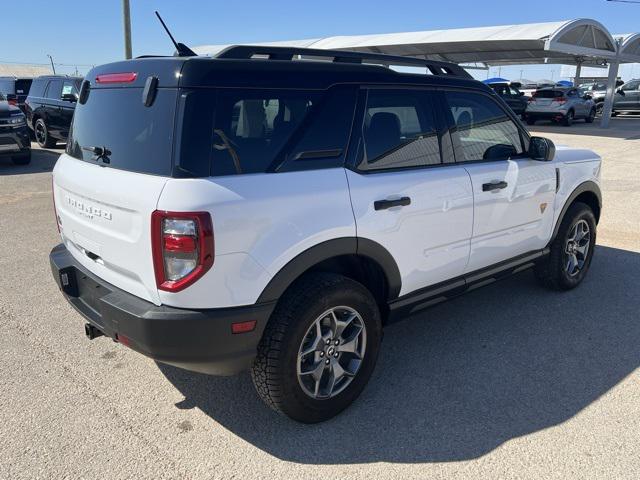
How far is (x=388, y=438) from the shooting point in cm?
271

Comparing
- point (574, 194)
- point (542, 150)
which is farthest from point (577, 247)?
point (542, 150)

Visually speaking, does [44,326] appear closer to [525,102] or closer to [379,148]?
[379,148]

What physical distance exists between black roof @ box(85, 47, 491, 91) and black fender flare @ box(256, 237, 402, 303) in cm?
82

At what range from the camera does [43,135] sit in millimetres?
14367

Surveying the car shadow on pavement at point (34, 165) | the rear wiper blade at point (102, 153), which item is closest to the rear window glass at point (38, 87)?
the car shadow on pavement at point (34, 165)

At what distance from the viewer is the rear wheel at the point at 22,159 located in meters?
11.7

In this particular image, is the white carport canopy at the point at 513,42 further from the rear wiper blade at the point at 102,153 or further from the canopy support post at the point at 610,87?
the rear wiper blade at the point at 102,153

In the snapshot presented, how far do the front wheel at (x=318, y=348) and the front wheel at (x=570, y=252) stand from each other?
85.7 inches

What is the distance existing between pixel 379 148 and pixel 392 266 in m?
0.67

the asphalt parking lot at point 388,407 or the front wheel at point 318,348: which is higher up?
the front wheel at point 318,348

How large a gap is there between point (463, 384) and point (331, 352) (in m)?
0.93

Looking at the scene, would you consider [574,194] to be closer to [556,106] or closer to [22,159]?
[22,159]

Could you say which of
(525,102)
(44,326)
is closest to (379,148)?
(44,326)

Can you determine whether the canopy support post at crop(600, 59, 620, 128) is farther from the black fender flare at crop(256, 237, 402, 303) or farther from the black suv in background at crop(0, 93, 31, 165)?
the black fender flare at crop(256, 237, 402, 303)
